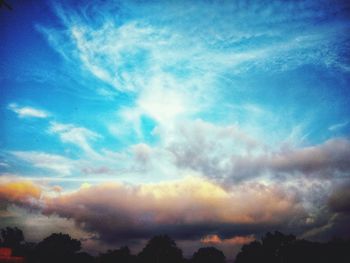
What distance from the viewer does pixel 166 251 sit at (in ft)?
345

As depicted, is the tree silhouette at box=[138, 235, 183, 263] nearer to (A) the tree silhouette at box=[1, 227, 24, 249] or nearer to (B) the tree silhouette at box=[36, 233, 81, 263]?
(B) the tree silhouette at box=[36, 233, 81, 263]

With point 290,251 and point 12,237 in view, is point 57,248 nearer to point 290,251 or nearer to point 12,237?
point 12,237

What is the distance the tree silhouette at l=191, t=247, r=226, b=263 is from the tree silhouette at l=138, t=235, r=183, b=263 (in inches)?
665

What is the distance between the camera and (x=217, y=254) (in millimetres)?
120312

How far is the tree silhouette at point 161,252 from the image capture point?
103 metres

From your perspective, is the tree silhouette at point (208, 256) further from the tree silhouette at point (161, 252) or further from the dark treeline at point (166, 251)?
the tree silhouette at point (161, 252)

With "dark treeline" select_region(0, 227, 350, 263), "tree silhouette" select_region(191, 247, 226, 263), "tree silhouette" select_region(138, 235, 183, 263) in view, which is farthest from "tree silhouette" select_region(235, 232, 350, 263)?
"tree silhouette" select_region(138, 235, 183, 263)

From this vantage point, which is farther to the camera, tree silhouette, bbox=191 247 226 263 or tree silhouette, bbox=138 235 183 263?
tree silhouette, bbox=191 247 226 263

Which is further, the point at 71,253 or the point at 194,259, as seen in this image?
the point at 194,259

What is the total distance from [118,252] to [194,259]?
36.7m

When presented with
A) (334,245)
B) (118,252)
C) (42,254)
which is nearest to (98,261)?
(118,252)

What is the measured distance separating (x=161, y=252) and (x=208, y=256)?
26.0 meters

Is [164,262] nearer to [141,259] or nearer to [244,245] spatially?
[141,259]

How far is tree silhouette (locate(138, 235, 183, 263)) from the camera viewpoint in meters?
103
